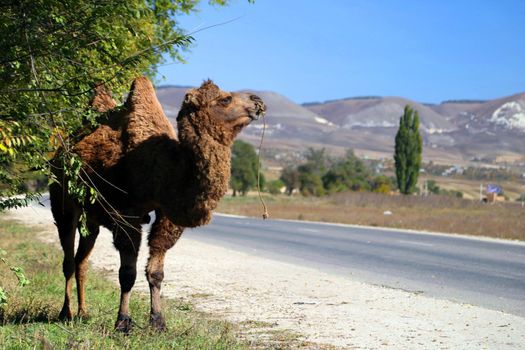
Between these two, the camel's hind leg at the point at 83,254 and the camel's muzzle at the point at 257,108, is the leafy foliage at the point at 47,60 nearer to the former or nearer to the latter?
the camel's muzzle at the point at 257,108

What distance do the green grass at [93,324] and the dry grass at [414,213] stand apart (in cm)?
1774

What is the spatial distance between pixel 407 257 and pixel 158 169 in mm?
11318

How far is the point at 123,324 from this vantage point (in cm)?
759

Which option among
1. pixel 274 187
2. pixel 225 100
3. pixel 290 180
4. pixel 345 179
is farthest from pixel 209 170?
pixel 290 180

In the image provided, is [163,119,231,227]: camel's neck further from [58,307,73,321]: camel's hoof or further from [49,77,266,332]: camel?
[58,307,73,321]: camel's hoof

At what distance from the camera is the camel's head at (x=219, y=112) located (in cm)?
751

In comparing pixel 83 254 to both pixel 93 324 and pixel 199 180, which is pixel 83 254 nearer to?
pixel 93 324

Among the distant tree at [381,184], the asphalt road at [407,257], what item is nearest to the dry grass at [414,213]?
the asphalt road at [407,257]

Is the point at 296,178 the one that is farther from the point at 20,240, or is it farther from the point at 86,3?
the point at 86,3

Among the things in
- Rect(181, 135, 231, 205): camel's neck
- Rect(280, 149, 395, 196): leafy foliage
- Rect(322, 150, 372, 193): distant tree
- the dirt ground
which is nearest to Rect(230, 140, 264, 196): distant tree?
Rect(280, 149, 395, 196): leafy foliage

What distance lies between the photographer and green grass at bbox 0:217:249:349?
6.72m

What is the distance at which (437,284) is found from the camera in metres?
13.4

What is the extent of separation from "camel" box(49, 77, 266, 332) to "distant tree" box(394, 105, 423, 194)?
62.8 m

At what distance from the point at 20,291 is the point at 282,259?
328 inches
